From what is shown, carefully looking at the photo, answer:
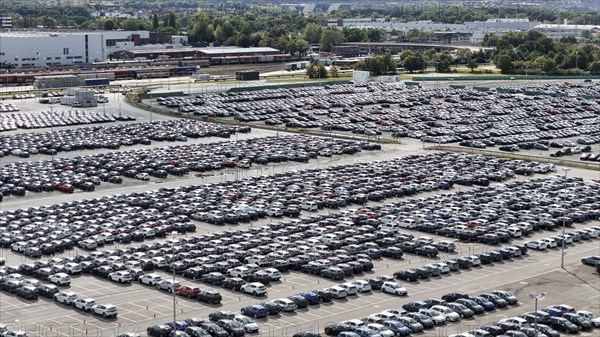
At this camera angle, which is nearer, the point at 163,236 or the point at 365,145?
the point at 163,236

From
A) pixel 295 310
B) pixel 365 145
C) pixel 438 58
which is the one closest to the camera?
pixel 295 310

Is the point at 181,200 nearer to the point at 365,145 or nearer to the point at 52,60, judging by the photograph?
the point at 365,145

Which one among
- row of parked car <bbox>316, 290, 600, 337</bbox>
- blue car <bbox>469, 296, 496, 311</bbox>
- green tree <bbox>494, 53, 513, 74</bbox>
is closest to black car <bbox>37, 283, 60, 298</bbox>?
row of parked car <bbox>316, 290, 600, 337</bbox>

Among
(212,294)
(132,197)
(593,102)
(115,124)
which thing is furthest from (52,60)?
(212,294)

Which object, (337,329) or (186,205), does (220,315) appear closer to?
(337,329)

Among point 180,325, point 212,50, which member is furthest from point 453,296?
point 212,50

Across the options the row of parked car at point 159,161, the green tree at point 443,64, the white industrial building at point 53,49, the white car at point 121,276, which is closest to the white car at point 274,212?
the row of parked car at point 159,161
